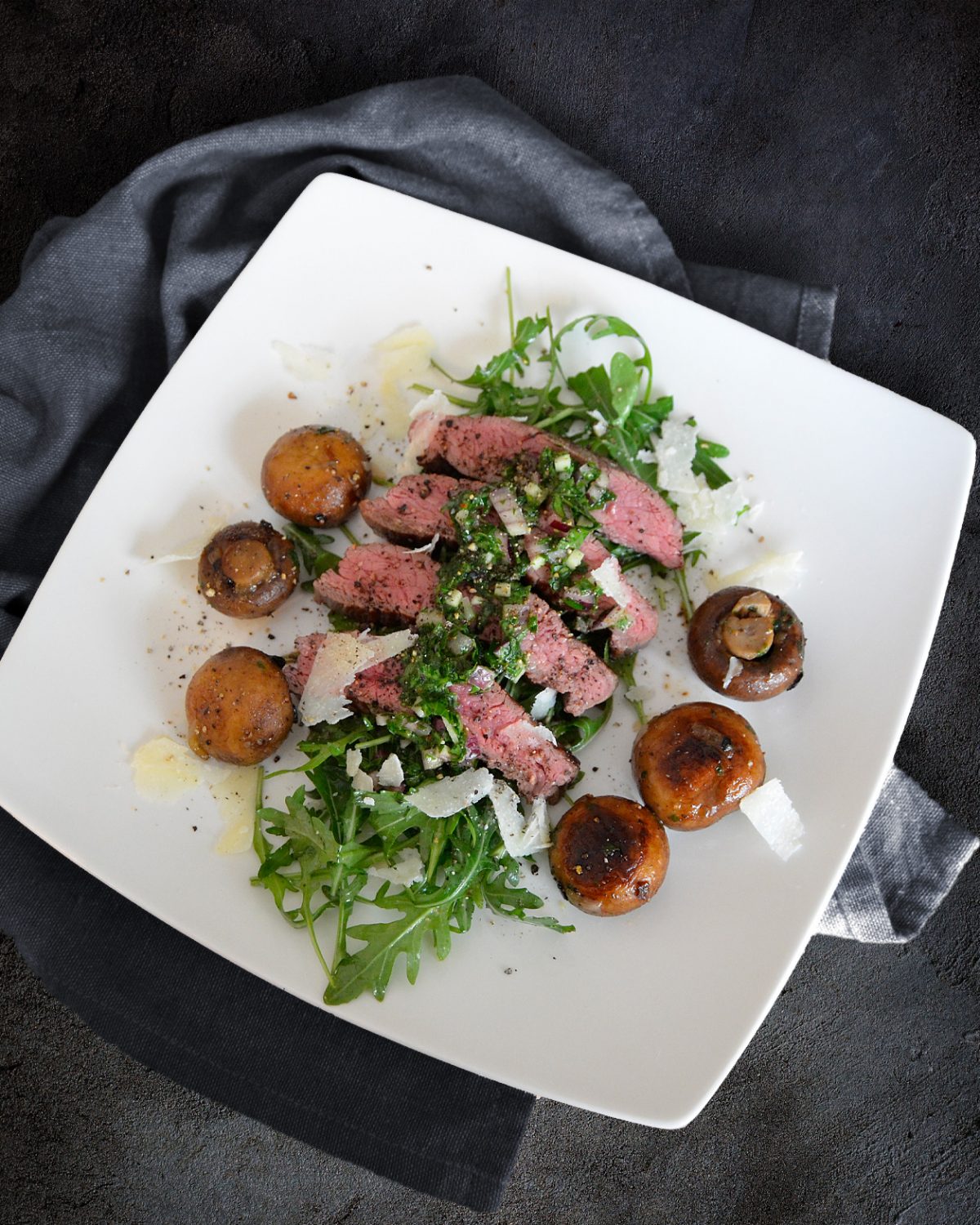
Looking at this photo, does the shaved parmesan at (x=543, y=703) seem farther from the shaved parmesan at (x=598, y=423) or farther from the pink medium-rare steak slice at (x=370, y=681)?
the shaved parmesan at (x=598, y=423)

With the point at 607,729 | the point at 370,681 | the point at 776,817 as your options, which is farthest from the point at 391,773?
the point at 776,817

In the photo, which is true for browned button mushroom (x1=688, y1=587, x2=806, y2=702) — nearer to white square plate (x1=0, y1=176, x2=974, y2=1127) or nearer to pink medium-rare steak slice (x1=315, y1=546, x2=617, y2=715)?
white square plate (x1=0, y1=176, x2=974, y2=1127)

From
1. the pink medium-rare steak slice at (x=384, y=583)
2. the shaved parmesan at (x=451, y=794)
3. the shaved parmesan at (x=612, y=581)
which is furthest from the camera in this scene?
the pink medium-rare steak slice at (x=384, y=583)

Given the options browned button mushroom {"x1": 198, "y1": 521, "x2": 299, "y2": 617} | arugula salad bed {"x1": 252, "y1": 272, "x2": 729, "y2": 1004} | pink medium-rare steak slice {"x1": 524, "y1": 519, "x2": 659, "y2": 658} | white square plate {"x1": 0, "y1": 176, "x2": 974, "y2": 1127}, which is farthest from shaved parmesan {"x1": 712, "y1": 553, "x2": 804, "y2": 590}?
browned button mushroom {"x1": 198, "y1": 521, "x2": 299, "y2": 617}

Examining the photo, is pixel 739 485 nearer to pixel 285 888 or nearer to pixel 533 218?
pixel 533 218

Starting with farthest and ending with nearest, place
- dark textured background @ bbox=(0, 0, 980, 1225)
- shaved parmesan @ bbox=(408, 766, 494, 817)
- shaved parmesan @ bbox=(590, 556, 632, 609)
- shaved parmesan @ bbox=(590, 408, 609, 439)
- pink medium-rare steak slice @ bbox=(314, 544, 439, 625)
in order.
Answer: dark textured background @ bbox=(0, 0, 980, 1225) → shaved parmesan @ bbox=(590, 408, 609, 439) → pink medium-rare steak slice @ bbox=(314, 544, 439, 625) → shaved parmesan @ bbox=(590, 556, 632, 609) → shaved parmesan @ bbox=(408, 766, 494, 817)

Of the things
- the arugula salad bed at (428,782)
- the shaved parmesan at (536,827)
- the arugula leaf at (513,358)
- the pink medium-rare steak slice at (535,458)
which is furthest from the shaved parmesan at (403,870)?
the arugula leaf at (513,358)

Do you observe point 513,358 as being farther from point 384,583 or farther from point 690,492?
point 384,583
